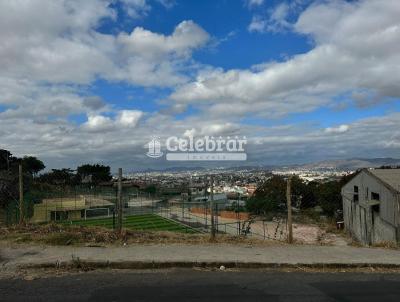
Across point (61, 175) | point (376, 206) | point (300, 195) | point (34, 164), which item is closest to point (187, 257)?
point (376, 206)

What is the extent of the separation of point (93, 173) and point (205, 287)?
89248 mm

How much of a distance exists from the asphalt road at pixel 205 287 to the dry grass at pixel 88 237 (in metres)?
2.41

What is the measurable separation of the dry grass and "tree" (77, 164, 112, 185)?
75820 mm

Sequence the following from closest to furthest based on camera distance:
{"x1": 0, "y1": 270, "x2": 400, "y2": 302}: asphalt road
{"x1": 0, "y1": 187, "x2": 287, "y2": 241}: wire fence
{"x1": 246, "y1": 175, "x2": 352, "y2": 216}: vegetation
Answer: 1. {"x1": 0, "y1": 270, "x2": 400, "y2": 302}: asphalt road
2. {"x1": 0, "y1": 187, "x2": 287, "y2": 241}: wire fence
3. {"x1": 246, "y1": 175, "x2": 352, "y2": 216}: vegetation

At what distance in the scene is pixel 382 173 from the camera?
26.8 meters

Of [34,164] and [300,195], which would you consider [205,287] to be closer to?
[300,195]

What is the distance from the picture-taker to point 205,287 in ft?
21.4

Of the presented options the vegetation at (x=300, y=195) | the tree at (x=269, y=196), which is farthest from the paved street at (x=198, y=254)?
the tree at (x=269, y=196)

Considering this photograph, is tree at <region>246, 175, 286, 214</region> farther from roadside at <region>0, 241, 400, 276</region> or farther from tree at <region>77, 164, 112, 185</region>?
roadside at <region>0, 241, 400, 276</region>

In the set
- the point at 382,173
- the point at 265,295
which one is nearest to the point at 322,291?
the point at 265,295

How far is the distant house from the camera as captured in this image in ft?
66.3

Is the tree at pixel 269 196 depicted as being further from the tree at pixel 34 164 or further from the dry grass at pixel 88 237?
the tree at pixel 34 164

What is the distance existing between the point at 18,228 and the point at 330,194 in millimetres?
51409

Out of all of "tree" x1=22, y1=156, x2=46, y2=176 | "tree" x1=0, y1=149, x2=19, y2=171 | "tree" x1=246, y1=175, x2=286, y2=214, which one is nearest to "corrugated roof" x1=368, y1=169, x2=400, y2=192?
"tree" x1=246, y1=175, x2=286, y2=214
